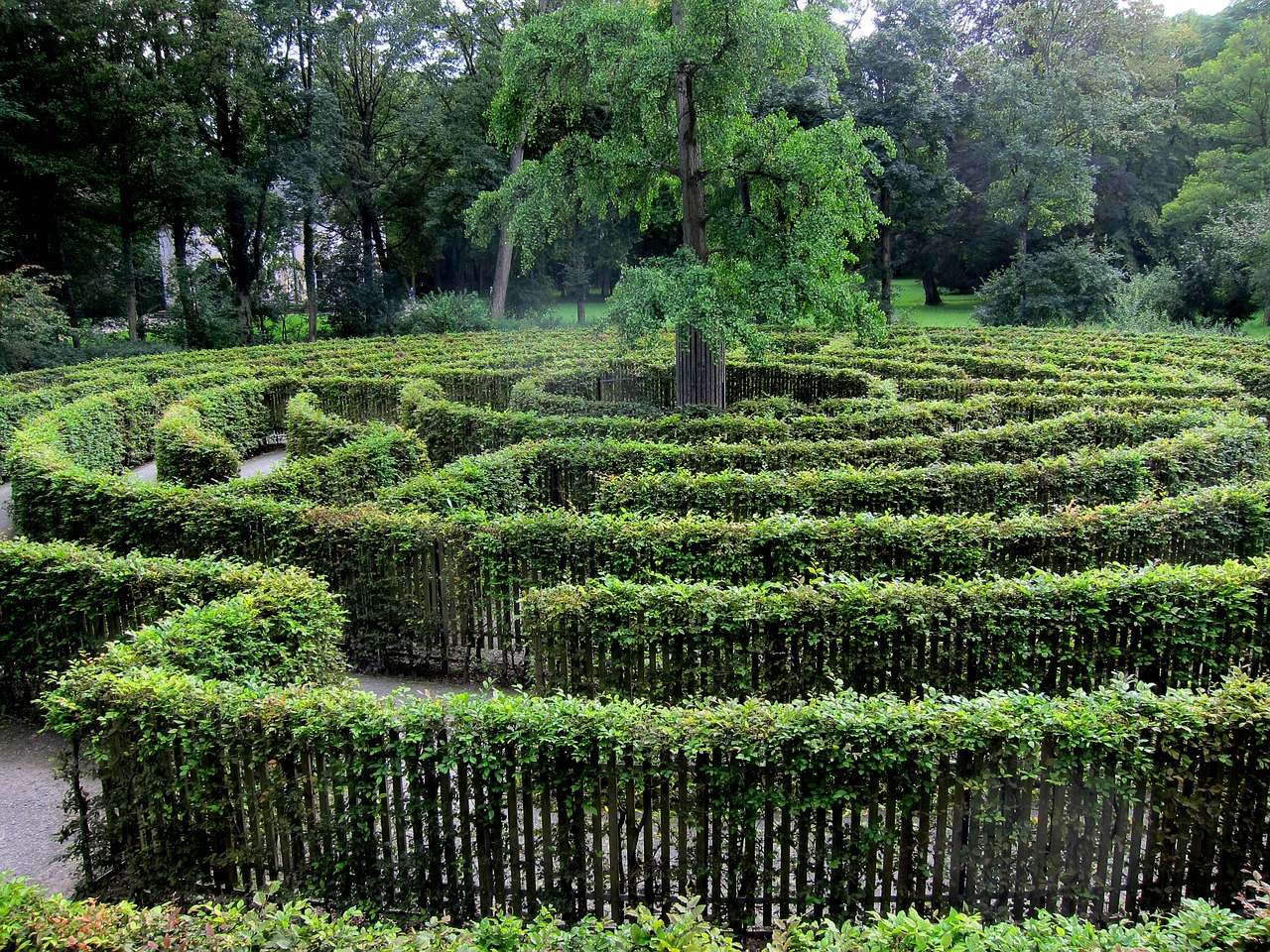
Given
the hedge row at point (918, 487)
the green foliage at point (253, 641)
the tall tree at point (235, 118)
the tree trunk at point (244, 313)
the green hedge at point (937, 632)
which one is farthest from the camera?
the tree trunk at point (244, 313)

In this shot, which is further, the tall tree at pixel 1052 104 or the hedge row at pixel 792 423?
the tall tree at pixel 1052 104

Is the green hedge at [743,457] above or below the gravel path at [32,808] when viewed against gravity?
above

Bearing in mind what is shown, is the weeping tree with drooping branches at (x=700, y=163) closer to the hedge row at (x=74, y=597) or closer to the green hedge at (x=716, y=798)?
the hedge row at (x=74, y=597)

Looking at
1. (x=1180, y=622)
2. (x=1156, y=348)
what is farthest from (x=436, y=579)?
(x=1156, y=348)

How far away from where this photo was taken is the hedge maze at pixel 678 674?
566 centimetres

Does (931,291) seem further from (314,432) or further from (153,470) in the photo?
(314,432)

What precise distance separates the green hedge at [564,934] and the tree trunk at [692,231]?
1452 centimetres

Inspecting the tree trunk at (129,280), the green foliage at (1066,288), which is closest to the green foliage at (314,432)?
the tree trunk at (129,280)

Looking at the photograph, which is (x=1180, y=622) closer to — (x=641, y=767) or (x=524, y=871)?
(x=641, y=767)

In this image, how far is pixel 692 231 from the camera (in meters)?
19.4

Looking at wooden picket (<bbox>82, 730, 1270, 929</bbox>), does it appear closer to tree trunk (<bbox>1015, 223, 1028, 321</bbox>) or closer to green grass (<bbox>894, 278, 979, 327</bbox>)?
green grass (<bbox>894, 278, 979, 327</bbox>)

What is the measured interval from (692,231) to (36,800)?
1564 cm

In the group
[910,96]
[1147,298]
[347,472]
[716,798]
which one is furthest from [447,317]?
[716,798]

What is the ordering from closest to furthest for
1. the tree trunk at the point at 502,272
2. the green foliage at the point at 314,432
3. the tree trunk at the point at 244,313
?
the green foliage at the point at 314,432 < the tree trunk at the point at 244,313 < the tree trunk at the point at 502,272
